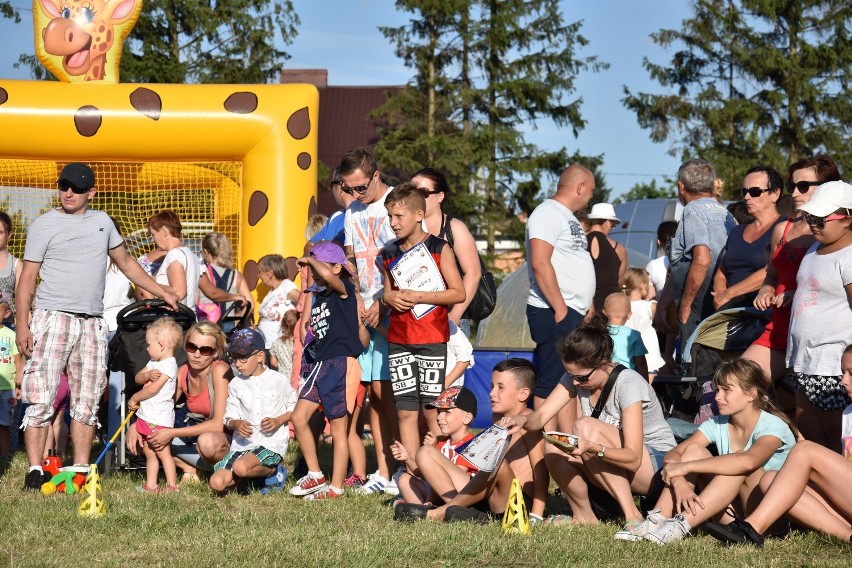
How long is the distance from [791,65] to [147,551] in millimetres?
26164

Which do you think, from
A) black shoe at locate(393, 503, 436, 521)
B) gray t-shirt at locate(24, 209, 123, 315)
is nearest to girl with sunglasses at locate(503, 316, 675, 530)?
black shoe at locate(393, 503, 436, 521)

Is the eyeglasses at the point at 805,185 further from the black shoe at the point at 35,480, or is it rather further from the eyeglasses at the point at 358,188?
the black shoe at the point at 35,480

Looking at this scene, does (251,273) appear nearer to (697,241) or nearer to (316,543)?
(697,241)

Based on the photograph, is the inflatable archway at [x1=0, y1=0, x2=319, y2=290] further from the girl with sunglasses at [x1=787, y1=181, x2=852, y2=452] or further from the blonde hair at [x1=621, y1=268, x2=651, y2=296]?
the girl with sunglasses at [x1=787, y1=181, x2=852, y2=452]

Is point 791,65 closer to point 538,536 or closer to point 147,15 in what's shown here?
point 147,15

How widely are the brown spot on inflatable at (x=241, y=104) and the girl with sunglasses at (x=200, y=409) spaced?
4.15 meters

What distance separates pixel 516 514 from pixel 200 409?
2.75 meters

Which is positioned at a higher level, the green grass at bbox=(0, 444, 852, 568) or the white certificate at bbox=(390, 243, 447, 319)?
the white certificate at bbox=(390, 243, 447, 319)

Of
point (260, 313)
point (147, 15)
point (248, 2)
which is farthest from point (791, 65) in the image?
point (260, 313)

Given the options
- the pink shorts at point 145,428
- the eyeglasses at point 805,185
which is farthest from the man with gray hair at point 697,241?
the pink shorts at point 145,428

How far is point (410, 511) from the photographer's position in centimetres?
583

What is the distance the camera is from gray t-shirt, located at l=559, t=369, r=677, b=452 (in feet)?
18.4

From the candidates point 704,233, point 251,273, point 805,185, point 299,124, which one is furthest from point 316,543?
point 299,124

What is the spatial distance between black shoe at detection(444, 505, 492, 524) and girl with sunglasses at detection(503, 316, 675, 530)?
14.9 inches
